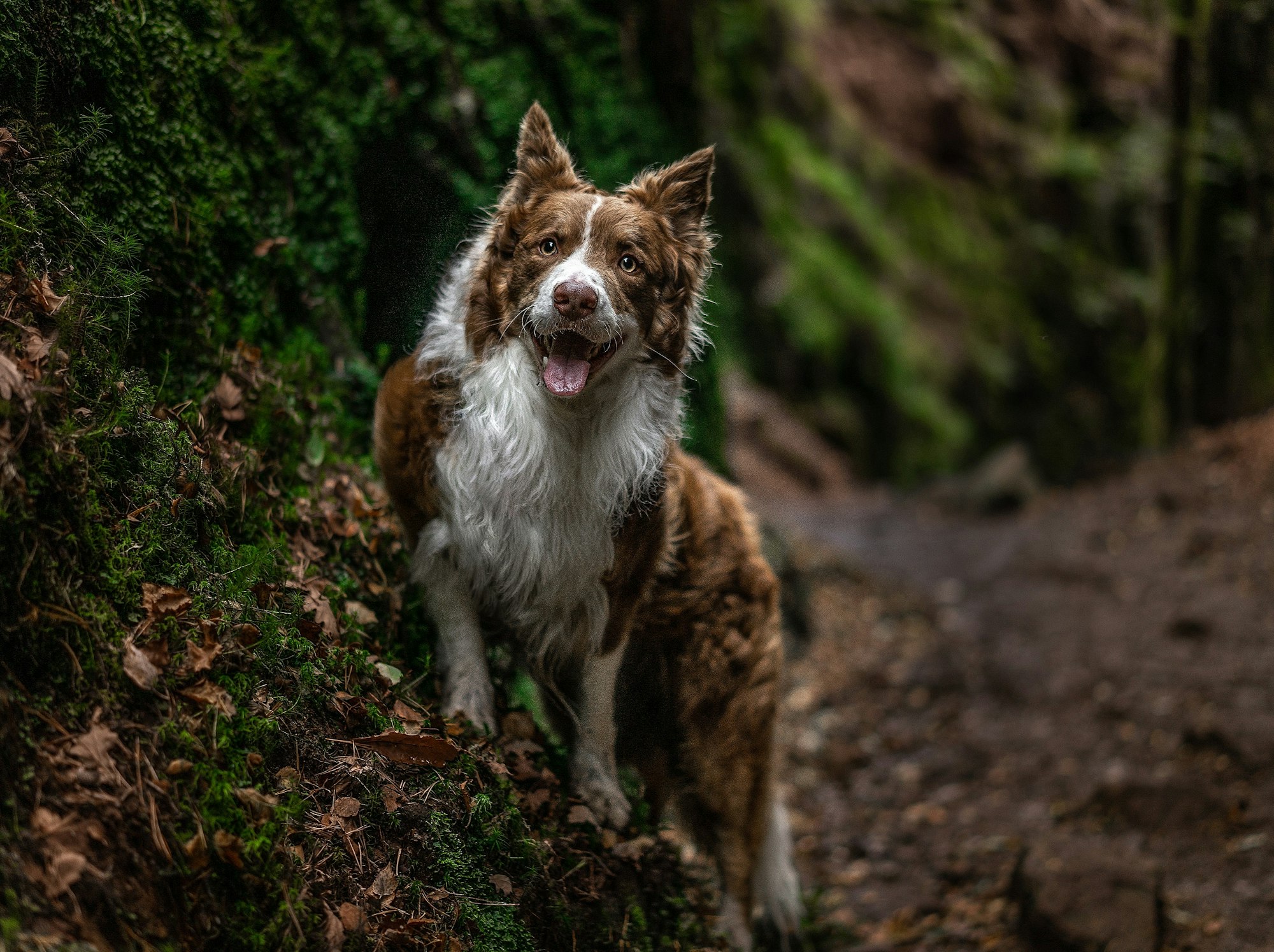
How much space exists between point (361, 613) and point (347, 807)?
87cm

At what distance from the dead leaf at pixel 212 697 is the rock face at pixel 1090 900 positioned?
391 centimetres

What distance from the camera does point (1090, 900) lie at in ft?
15.6

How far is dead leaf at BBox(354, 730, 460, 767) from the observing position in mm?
3391

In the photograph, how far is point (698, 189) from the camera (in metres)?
3.66

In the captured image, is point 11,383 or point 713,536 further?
point 713,536

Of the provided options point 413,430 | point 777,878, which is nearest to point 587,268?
point 413,430

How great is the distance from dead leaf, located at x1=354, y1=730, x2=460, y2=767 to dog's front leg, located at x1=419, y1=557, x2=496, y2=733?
1.17 ft

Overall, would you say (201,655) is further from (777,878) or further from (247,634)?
(777,878)

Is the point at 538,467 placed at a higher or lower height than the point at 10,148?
lower

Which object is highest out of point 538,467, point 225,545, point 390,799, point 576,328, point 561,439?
point 576,328

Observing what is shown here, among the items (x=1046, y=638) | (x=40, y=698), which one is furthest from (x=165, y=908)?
(x=1046, y=638)

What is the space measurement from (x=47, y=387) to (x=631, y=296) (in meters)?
1.81

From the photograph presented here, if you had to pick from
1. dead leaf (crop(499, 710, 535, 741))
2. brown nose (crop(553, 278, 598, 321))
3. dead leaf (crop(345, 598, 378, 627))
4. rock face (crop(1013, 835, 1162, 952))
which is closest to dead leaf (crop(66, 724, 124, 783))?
dead leaf (crop(345, 598, 378, 627))

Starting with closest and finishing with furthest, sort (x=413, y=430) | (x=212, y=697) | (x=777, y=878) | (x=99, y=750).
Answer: (x=99, y=750) < (x=212, y=697) < (x=413, y=430) < (x=777, y=878)
